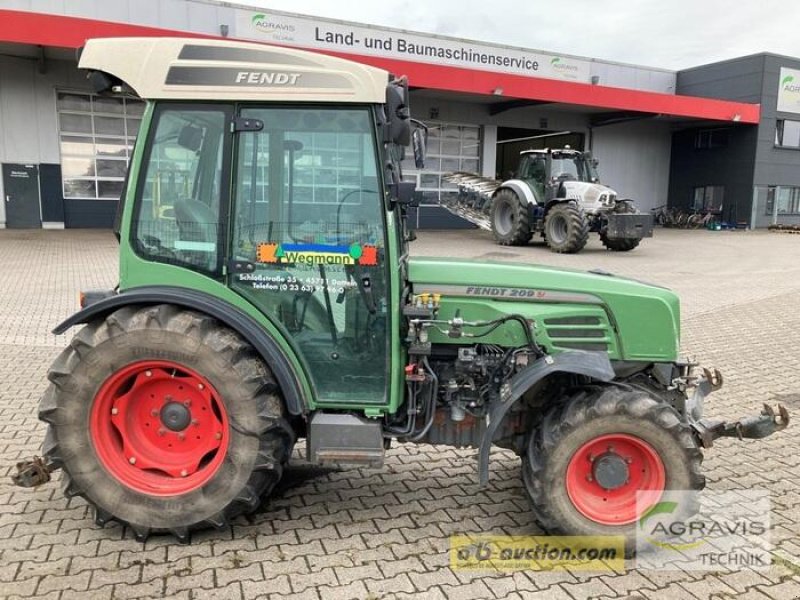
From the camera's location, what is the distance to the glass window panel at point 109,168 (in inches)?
750

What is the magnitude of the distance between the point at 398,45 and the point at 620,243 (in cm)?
1172

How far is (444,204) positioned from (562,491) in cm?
1903

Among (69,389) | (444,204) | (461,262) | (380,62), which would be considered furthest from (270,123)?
(444,204)

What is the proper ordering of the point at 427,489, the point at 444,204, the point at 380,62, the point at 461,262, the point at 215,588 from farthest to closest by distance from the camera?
the point at 444,204 < the point at 380,62 < the point at 427,489 < the point at 461,262 < the point at 215,588

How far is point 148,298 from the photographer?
307 cm

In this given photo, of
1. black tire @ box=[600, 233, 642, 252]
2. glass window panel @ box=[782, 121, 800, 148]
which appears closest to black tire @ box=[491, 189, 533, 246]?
black tire @ box=[600, 233, 642, 252]

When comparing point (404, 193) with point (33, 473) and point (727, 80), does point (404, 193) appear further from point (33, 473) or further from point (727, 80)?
point (727, 80)

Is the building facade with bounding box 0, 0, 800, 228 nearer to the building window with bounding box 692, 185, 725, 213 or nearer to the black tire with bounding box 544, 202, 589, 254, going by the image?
the building window with bounding box 692, 185, 725, 213

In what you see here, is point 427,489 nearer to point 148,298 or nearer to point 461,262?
point 461,262

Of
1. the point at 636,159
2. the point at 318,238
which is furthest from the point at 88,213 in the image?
the point at 636,159

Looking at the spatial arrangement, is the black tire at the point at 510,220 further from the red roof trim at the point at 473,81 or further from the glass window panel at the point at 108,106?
the glass window panel at the point at 108,106

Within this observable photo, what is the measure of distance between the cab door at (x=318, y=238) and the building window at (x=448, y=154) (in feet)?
67.2

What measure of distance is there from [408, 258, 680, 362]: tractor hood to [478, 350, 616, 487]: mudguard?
10.0 inches

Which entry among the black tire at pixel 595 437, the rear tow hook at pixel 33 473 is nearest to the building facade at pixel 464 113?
the black tire at pixel 595 437
